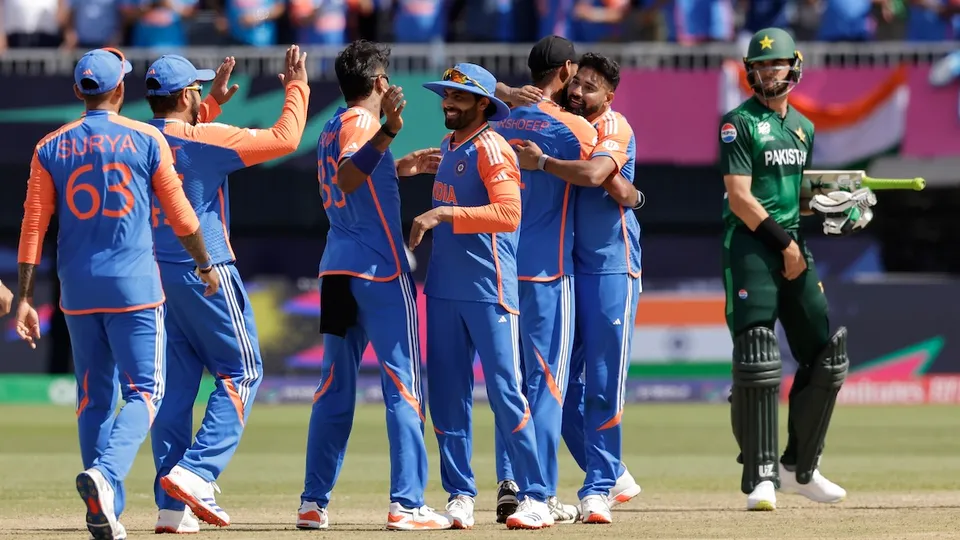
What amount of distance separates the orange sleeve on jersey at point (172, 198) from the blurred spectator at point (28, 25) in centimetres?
1307

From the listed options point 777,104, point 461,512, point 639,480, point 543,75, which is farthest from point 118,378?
point 639,480

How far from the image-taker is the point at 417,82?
1880cm

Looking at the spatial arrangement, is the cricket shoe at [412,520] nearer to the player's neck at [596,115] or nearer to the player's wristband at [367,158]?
the player's wristband at [367,158]

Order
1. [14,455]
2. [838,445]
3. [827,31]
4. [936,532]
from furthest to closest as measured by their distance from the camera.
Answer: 1. [827,31]
2. [838,445]
3. [14,455]
4. [936,532]

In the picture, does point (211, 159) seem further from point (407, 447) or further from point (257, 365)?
point (407, 447)

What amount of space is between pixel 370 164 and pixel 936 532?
9.79 ft

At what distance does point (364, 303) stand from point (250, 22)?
39.3 ft

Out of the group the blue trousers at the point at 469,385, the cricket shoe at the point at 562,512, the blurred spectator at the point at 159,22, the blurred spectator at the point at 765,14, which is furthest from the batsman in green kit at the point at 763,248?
the blurred spectator at the point at 159,22

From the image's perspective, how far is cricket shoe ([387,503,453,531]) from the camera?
7.49 m

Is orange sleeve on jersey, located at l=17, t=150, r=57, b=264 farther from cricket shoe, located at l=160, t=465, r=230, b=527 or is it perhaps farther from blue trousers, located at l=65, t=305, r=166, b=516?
cricket shoe, located at l=160, t=465, r=230, b=527

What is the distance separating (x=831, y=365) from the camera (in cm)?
867

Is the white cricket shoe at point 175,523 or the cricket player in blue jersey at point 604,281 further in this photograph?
the cricket player in blue jersey at point 604,281

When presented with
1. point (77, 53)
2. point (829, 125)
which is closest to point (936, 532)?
point (829, 125)

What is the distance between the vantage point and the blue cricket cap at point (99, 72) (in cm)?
720
